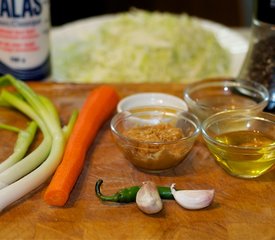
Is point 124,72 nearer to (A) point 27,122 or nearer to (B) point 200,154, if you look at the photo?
(A) point 27,122

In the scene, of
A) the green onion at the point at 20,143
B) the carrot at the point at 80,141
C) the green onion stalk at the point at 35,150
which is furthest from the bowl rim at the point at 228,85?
the green onion at the point at 20,143

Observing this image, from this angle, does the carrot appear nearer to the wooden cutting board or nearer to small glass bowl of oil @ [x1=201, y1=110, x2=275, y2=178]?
the wooden cutting board

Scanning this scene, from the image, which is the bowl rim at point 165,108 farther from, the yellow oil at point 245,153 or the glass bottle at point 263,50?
the glass bottle at point 263,50

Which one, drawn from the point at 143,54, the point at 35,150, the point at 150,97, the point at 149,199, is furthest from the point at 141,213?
the point at 143,54

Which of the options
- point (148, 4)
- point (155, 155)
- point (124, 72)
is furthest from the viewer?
point (148, 4)

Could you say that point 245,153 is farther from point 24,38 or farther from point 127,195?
point 24,38

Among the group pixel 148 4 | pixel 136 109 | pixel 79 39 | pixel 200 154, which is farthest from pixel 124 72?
pixel 148 4

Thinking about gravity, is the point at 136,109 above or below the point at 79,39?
above

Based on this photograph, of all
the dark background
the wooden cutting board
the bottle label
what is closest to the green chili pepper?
the wooden cutting board
